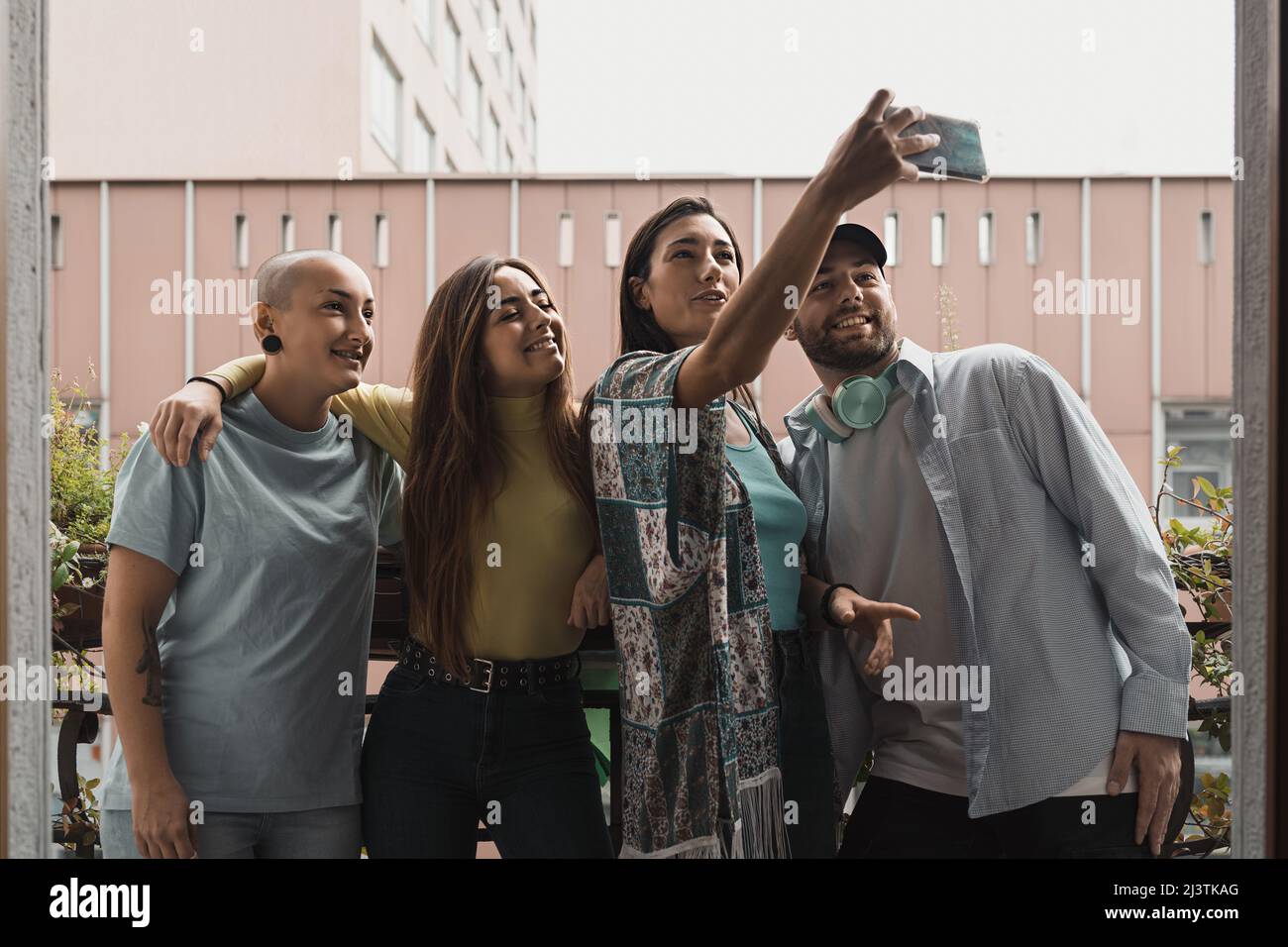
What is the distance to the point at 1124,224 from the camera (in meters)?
12.7

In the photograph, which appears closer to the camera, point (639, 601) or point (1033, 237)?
point (639, 601)

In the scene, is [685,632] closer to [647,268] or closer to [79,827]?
[647,268]

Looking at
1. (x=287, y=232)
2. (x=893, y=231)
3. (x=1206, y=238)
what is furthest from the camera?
(x=1206, y=238)

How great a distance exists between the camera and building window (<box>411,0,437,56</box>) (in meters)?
16.0

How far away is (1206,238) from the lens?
12844 mm

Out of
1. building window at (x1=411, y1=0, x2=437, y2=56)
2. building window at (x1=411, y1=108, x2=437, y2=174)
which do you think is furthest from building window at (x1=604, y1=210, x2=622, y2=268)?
building window at (x1=411, y1=0, x2=437, y2=56)

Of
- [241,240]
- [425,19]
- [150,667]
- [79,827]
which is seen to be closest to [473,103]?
[425,19]

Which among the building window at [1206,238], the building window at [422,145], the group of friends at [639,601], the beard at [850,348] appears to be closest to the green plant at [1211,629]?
the group of friends at [639,601]

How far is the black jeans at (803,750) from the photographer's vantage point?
1.51 m

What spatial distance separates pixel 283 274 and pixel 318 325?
0.35 feet

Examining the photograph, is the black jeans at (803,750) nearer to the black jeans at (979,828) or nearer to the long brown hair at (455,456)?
the black jeans at (979,828)

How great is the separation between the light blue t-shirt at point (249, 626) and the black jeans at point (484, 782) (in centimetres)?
9

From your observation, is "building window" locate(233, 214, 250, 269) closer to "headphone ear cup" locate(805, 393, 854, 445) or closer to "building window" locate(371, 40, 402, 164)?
"building window" locate(371, 40, 402, 164)

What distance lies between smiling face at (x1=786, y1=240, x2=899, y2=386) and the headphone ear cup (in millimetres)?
68
